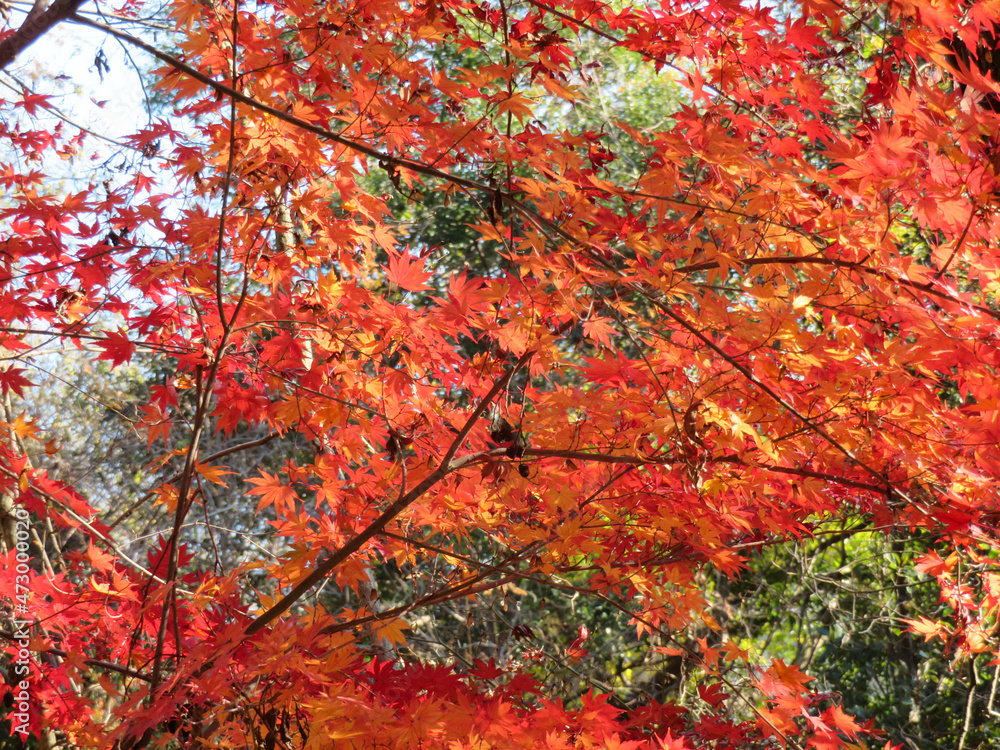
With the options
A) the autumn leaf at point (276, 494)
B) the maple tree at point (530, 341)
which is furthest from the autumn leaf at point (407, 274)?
the autumn leaf at point (276, 494)

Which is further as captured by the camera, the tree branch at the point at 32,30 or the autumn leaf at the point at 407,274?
the autumn leaf at the point at 407,274

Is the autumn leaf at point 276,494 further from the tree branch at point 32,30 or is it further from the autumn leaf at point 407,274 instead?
the tree branch at point 32,30

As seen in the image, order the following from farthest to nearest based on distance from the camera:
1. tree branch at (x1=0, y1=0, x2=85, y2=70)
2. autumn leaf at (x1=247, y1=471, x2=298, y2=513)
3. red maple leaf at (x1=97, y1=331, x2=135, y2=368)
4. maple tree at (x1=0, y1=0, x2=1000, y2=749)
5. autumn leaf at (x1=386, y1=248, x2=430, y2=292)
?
autumn leaf at (x1=247, y1=471, x2=298, y2=513), red maple leaf at (x1=97, y1=331, x2=135, y2=368), autumn leaf at (x1=386, y1=248, x2=430, y2=292), maple tree at (x1=0, y1=0, x2=1000, y2=749), tree branch at (x1=0, y1=0, x2=85, y2=70)

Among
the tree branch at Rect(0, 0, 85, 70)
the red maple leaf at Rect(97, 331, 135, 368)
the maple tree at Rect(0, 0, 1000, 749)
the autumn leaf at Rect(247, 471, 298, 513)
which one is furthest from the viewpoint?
the autumn leaf at Rect(247, 471, 298, 513)

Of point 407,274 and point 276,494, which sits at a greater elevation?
point 407,274

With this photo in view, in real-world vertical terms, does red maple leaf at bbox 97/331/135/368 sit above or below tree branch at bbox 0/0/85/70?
below

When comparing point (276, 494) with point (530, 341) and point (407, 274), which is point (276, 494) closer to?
point (407, 274)

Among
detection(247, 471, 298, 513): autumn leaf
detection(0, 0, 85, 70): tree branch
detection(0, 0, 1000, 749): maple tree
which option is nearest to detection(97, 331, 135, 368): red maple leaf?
detection(0, 0, 1000, 749): maple tree

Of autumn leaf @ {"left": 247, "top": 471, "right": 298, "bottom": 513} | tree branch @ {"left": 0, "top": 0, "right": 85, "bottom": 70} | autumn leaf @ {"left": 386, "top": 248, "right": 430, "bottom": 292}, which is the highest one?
tree branch @ {"left": 0, "top": 0, "right": 85, "bottom": 70}

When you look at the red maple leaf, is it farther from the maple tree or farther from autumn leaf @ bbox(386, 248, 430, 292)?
autumn leaf @ bbox(386, 248, 430, 292)

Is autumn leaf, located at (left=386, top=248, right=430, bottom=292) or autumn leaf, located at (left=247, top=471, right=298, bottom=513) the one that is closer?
autumn leaf, located at (left=386, top=248, right=430, bottom=292)

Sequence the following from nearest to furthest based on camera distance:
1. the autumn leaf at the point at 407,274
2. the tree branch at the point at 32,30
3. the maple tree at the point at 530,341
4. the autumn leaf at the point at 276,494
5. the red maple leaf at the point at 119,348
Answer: the tree branch at the point at 32,30 → the maple tree at the point at 530,341 → the autumn leaf at the point at 407,274 → the red maple leaf at the point at 119,348 → the autumn leaf at the point at 276,494

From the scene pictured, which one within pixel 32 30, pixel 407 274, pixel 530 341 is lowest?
pixel 530 341

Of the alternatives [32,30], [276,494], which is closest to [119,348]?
[276,494]
